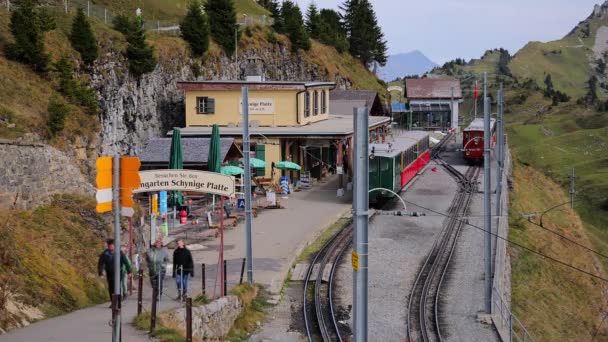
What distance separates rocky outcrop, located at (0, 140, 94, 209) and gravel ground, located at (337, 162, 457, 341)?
25.6 feet

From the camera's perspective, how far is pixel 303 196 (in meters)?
39.8

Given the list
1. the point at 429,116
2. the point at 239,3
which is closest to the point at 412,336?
the point at 239,3

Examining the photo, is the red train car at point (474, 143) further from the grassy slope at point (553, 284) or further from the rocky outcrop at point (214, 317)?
the rocky outcrop at point (214, 317)

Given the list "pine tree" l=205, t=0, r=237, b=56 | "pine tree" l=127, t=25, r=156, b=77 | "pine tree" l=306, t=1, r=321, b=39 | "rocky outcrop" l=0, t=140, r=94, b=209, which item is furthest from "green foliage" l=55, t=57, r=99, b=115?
"pine tree" l=306, t=1, r=321, b=39

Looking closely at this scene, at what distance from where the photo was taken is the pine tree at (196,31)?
153ft

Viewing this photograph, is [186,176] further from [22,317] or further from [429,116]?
[429,116]

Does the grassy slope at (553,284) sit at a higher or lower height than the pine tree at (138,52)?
lower

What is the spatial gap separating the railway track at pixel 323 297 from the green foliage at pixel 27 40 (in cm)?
1339

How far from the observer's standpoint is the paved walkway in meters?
13.3

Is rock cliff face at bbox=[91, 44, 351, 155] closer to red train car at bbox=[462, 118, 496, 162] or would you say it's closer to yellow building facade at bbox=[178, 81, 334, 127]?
yellow building facade at bbox=[178, 81, 334, 127]

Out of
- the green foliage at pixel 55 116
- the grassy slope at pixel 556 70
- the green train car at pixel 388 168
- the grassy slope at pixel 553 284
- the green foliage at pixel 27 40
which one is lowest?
the grassy slope at pixel 553 284

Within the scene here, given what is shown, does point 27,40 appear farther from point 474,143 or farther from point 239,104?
point 474,143

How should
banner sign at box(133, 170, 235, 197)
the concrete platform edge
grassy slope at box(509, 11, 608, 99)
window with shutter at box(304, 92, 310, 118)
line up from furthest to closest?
grassy slope at box(509, 11, 608, 99)
window with shutter at box(304, 92, 310, 118)
the concrete platform edge
banner sign at box(133, 170, 235, 197)

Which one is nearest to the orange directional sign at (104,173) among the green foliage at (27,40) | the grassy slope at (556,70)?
the green foliage at (27,40)
